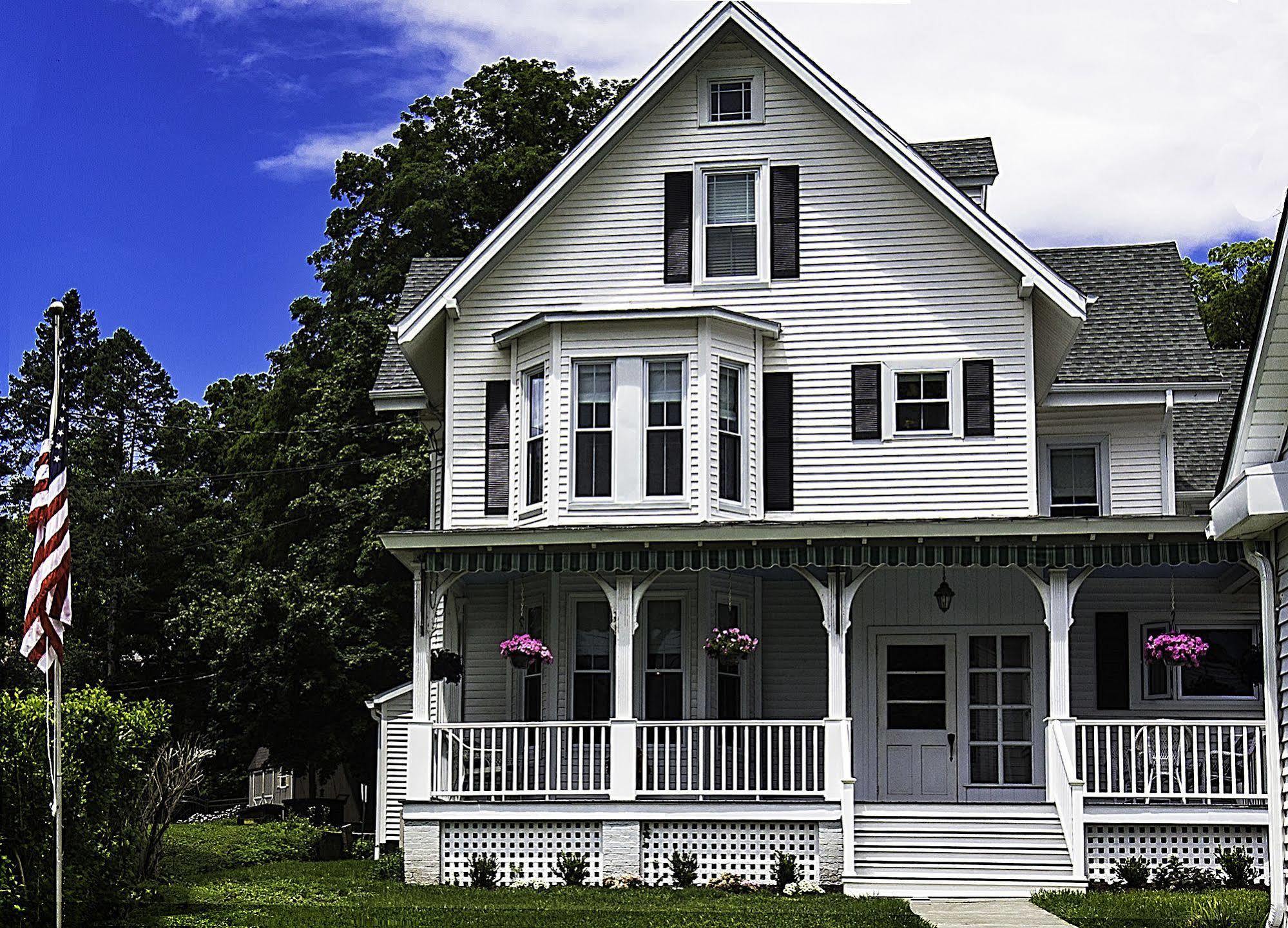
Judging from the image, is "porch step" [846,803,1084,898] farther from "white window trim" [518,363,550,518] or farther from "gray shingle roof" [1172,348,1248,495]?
"gray shingle roof" [1172,348,1248,495]

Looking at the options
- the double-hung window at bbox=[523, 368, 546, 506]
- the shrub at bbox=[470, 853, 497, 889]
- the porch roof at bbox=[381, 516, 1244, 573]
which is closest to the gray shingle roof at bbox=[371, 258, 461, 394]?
the double-hung window at bbox=[523, 368, 546, 506]

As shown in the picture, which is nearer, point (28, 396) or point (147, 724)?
point (147, 724)

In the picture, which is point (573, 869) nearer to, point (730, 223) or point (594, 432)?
point (594, 432)

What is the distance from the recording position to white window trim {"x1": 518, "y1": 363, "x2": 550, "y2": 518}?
20203mm

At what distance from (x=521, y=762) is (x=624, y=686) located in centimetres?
Result: 242

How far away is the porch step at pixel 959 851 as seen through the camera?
17047 mm

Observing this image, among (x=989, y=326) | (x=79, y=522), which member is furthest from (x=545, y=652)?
(x=79, y=522)

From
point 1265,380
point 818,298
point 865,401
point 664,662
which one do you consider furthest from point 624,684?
point 1265,380

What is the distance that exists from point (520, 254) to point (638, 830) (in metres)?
7.81

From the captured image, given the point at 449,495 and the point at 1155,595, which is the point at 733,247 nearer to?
the point at 449,495

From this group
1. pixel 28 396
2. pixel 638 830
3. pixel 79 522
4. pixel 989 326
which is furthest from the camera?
pixel 28 396

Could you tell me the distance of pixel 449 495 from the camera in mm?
21078

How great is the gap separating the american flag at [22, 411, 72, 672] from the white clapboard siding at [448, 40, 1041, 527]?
6.89 meters

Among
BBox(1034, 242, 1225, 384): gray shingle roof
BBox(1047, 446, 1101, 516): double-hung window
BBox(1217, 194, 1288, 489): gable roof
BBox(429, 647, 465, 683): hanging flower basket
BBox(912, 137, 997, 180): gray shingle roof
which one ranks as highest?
BBox(912, 137, 997, 180): gray shingle roof
